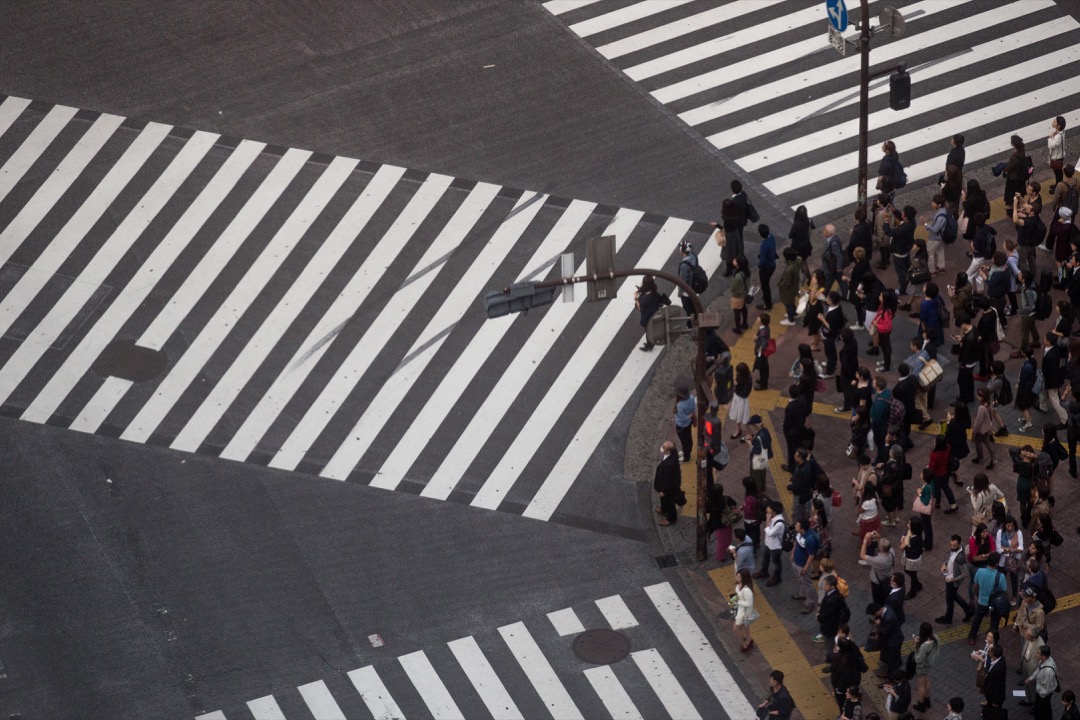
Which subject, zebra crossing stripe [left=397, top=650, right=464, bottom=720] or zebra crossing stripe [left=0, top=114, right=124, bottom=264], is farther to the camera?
zebra crossing stripe [left=0, top=114, right=124, bottom=264]

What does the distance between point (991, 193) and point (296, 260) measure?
40.5 feet

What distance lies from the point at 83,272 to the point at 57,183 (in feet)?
8.48

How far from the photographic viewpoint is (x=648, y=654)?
1057 inches

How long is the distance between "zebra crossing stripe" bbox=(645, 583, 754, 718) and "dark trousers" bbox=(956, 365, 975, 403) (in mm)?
5616

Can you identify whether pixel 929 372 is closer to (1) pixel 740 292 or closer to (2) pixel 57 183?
(1) pixel 740 292

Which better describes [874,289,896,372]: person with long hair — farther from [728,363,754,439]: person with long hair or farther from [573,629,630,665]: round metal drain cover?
[573,629,630,665]: round metal drain cover

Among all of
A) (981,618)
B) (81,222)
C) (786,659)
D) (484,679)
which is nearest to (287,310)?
(81,222)

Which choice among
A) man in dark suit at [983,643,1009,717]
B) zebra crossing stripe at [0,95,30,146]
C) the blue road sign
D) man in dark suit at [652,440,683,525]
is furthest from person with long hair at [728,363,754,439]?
zebra crossing stripe at [0,95,30,146]

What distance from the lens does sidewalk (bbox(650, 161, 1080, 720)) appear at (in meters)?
26.1

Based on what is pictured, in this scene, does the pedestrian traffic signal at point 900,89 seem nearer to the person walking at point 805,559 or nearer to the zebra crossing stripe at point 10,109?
the person walking at point 805,559

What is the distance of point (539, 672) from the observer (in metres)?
26.7

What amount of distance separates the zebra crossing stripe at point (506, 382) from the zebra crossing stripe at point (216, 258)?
502 centimetres

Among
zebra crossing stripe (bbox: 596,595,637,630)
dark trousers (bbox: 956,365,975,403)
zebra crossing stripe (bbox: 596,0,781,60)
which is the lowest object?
zebra crossing stripe (bbox: 596,595,637,630)

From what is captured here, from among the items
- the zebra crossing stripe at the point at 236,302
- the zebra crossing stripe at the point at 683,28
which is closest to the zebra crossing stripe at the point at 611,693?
the zebra crossing stripe at the point at 236,302
